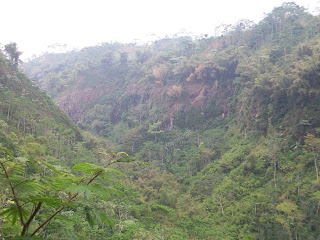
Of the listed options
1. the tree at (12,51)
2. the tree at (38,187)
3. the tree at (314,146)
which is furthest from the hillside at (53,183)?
the tree at (314,146)

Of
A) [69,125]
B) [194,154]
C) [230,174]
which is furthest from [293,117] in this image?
[69,125]

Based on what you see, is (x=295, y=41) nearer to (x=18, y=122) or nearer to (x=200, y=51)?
(x=200, y=51)

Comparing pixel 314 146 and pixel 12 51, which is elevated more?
pixel 12 51

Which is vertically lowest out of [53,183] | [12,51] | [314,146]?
[314,146]

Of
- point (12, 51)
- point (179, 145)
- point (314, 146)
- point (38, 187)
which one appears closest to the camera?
point (38, 187)

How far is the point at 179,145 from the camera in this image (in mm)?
28688

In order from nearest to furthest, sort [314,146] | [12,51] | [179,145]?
1. [314,146]
2. [12,51]
3. [179,145]

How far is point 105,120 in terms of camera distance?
132 ft

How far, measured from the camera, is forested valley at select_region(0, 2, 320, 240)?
146cm

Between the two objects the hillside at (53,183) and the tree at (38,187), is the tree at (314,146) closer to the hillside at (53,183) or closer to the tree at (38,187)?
the hillside at (53,183)

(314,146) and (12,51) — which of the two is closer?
(314,146)

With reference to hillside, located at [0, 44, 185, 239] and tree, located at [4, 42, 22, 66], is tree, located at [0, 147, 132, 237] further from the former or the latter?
tree, located at [4, 42, 22, 66]

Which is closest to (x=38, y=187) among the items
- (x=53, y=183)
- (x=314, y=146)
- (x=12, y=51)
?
(x=53, y=183)

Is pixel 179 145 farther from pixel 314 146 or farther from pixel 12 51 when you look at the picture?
pixel 12 51
